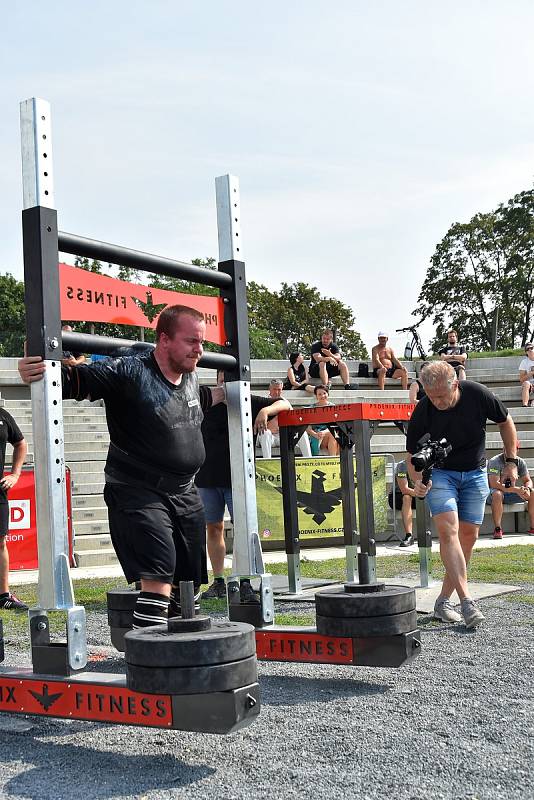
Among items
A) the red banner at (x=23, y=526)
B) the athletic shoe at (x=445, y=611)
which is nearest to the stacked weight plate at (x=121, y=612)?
the athletic shoe at (x=445, y=611)

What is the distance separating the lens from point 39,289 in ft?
13.2

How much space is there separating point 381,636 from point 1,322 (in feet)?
148

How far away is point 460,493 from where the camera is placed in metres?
6.49

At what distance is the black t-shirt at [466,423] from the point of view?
251 inches

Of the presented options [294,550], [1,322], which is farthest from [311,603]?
[1,322]

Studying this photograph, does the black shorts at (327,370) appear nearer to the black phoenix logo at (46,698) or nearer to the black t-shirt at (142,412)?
the black t-shirt at (142,412)

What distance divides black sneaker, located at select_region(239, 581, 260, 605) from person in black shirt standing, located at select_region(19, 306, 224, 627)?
73 centimetres

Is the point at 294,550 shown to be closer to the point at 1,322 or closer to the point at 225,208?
the point at 225,208

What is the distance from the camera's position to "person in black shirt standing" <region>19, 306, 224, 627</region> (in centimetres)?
414

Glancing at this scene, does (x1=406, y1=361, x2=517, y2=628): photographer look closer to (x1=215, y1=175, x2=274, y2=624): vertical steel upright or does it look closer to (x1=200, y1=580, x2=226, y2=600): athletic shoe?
(x1=215, y1=175, x2=274, y2=624): vertical steel upright

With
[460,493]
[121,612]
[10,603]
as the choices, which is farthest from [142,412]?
[10,603]

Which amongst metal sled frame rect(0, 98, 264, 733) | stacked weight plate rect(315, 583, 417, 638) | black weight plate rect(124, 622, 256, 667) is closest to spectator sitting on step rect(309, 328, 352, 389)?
stacked weight plate rect(315, 583, 417, 638)

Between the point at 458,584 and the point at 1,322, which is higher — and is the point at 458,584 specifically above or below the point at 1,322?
below

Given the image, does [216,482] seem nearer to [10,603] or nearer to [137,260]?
[10,603]
